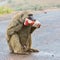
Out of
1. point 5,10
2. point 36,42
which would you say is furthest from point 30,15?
point 5,10

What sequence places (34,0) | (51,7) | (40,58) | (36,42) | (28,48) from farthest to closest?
(34,0)
(51,7)
(36,42)
(28,48)
(40,58)

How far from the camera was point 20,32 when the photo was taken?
12.4 meters

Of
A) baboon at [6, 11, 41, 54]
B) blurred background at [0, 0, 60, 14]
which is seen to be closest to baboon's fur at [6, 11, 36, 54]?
baboon at [6, 11, 41, 54]

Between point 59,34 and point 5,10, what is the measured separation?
14.2 meters

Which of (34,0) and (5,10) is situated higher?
(5,10)

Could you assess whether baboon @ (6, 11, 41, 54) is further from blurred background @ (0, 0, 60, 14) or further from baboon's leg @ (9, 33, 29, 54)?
blurred background @ (0, 0, 60, 14)

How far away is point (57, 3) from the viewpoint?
36906 millimetres

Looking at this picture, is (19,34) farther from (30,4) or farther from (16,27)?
(30,4)

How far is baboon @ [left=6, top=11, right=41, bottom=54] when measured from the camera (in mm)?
12195

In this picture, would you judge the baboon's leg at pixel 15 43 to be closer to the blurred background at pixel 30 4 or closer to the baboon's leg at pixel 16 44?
the baboon's leg at pixel 16 44

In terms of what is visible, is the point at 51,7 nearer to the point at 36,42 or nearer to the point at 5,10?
the point at 5,10

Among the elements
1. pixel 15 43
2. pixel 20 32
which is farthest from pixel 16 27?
pixel 15 43

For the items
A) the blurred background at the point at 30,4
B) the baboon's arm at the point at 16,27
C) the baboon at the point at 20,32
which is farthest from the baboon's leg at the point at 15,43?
the blurred background at the point at 30,4

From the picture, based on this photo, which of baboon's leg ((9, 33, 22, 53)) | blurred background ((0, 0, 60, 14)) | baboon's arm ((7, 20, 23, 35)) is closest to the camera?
baboon's leg ((9, 33, 22, 53))
